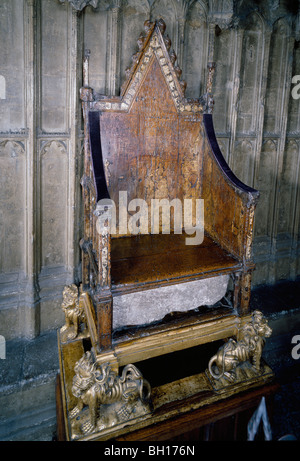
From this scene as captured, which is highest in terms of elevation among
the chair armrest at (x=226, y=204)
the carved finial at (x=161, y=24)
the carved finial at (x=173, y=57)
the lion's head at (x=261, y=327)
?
the carved finial at (x=161, y=24)

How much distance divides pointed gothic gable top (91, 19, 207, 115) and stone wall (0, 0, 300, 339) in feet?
1.61

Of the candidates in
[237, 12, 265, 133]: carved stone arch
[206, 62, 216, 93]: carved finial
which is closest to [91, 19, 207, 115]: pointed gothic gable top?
[206, 62, 216, 93]: carved finial

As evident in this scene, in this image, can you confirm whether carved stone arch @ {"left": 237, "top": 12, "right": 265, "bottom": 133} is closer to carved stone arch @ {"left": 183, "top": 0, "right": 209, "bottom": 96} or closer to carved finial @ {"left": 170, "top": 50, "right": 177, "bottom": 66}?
carved stone arch @ {"left": 183, "top": 0, "right": 209, "bottom": 96}

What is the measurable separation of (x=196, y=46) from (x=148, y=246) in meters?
2.03

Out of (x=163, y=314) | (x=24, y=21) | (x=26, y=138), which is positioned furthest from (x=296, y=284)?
(x=24, y=21)

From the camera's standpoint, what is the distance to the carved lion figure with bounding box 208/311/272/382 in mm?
2098

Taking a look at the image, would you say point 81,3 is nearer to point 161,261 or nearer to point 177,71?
point 177,71

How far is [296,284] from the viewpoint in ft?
13.3

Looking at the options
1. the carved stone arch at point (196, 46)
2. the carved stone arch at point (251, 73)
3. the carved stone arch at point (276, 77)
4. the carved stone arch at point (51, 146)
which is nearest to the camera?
the carved stone arch at point (51, 146)

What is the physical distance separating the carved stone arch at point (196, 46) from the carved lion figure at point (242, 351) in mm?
2220

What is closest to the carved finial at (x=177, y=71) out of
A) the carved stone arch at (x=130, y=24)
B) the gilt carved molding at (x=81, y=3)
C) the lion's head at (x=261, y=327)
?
the carved stone arch at (x=130, y=24)

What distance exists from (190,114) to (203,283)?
132cm

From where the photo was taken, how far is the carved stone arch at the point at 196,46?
3068mm

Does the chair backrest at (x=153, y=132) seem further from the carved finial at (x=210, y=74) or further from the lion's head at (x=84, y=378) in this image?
the lion's head at (x=84, y=378)
